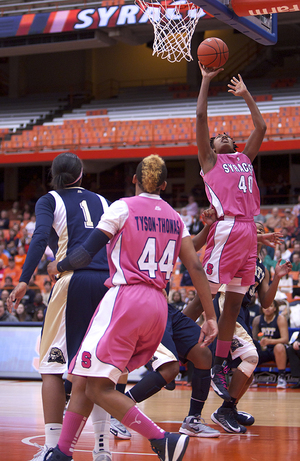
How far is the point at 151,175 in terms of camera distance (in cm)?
355

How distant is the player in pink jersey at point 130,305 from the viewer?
3.14 m

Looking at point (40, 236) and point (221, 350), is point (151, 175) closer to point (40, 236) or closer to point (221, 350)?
point (40, 236)

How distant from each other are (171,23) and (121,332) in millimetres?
6578

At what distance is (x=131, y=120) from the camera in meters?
22.1

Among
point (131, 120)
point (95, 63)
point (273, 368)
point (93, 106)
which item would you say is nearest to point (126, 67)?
point (95, 63)

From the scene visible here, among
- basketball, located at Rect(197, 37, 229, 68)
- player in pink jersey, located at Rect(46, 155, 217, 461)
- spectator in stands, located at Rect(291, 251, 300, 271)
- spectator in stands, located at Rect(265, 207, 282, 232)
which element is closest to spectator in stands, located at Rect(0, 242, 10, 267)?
spectator in stands, located at Rect(265, 207, 282, 232)

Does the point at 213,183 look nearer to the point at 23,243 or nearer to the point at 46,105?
the point at 23,243

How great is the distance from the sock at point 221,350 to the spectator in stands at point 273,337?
4.11 meters

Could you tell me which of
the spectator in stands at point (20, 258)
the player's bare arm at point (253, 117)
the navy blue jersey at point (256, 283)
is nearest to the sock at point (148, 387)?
the navy blue jersey at point (256, 283)

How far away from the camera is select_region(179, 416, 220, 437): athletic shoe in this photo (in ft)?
15.1

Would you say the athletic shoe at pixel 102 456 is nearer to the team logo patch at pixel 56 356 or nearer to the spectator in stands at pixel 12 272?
the team logo patch at pixel 56 356

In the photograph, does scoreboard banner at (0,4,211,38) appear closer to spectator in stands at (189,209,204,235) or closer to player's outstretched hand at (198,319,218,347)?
spectator in stands at (189,209,204,235)

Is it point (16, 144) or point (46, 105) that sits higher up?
point (46, 105)

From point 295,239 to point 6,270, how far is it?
27.5 ft
